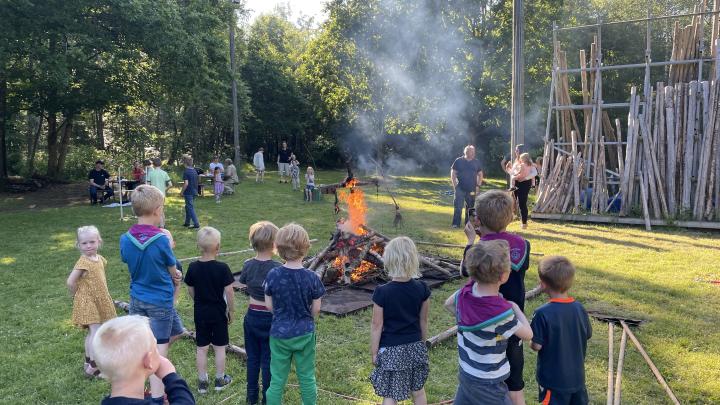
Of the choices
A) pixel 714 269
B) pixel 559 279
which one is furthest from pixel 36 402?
pixel 714 269

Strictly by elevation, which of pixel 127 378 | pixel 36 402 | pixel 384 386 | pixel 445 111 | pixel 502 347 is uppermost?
pixel 445 111

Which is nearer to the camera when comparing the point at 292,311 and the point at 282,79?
the point at 292,311

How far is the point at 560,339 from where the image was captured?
3674 mm

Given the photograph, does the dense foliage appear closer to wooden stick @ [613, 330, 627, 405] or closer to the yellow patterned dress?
the yellow patterned dress

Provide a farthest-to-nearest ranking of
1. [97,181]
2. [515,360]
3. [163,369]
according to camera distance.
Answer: [97,181] < [515,360] < [163,369]

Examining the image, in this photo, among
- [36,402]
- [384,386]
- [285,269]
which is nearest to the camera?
[384,386]

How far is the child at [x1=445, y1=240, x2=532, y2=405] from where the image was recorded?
347cm

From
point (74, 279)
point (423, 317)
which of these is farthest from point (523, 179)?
point (74, 279)

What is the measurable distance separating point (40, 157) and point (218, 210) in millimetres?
16869

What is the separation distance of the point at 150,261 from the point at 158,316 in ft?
1.63

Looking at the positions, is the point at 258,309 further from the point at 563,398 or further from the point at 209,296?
the point at 563,398

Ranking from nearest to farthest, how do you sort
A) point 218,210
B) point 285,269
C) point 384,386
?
point 384,386 < point 285,269 < point 218,210

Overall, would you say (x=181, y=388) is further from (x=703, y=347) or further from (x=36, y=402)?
(x=703, y=347)

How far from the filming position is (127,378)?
2.42 m
